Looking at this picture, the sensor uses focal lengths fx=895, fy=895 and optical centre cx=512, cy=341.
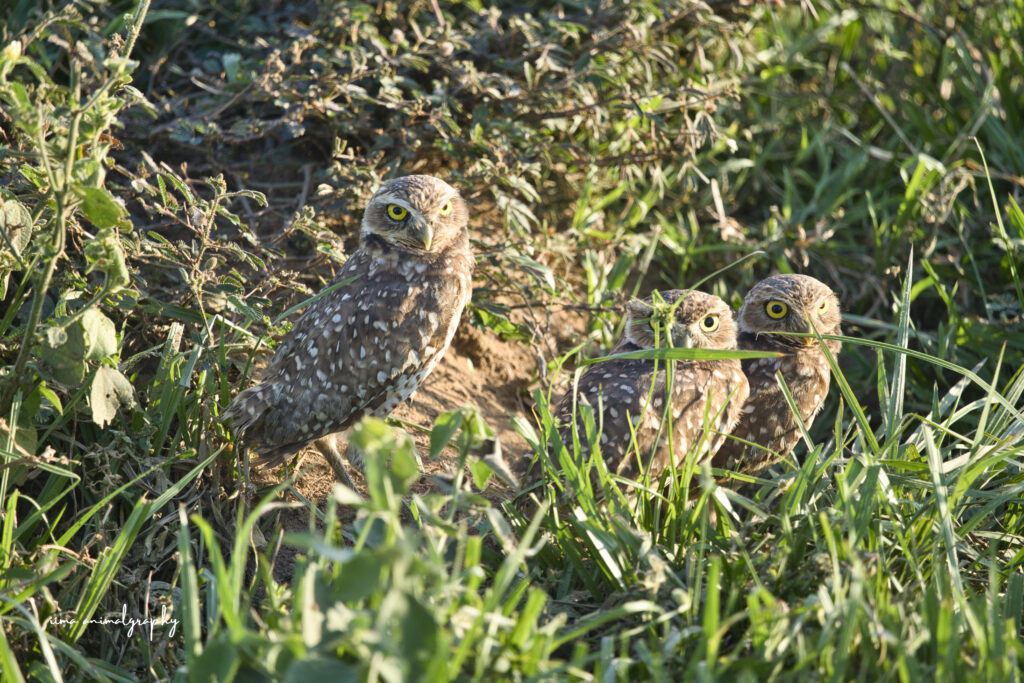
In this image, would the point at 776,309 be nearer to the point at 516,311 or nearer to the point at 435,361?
the point at 516,311

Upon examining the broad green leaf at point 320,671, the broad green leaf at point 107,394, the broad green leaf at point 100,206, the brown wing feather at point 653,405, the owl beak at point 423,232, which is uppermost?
the broad green leaf at point 100,206

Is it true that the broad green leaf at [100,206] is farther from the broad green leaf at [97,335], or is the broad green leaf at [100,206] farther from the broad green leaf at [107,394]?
the broad green leaf at [107,394]

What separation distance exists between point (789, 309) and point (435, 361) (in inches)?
57.6

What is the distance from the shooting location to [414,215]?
3439mm

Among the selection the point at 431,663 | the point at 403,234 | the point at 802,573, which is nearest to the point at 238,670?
the point at 431,663

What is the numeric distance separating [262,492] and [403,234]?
3.65 feet

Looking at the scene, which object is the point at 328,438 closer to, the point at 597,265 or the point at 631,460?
the point at 631,460

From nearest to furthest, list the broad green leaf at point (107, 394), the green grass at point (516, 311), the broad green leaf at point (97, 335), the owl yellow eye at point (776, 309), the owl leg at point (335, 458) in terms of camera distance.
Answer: the green grass at point (516, 311) < the broad green leaf at point (97, 335) < the broad green leaf at point (107, 394) < the owl leg at point (335, 458) < the owl yellow eye at point (776, 309)

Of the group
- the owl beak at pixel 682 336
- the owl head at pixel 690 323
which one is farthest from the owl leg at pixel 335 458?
the owl beak at pixel 682 336

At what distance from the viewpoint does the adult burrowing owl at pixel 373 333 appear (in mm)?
3293

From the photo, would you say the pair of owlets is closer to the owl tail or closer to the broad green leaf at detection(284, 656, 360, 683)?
the owl tail

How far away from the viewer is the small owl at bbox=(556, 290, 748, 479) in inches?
121

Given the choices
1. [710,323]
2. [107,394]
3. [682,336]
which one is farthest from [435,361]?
[107,394]

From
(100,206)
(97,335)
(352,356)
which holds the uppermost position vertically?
(100,206)
